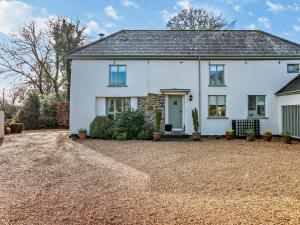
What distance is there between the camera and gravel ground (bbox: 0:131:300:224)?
4.75 meters

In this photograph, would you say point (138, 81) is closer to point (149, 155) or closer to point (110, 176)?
point (149, 155)

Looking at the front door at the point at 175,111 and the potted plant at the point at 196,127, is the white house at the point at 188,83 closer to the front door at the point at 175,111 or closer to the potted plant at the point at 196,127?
the front door at the point at 175,111

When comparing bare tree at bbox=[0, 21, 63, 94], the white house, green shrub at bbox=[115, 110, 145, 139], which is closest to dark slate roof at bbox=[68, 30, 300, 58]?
the white house

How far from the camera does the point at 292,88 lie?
54.3ft

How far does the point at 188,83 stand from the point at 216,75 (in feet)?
6.56

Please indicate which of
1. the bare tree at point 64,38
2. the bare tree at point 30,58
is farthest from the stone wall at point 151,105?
the bare tree at point 30,58

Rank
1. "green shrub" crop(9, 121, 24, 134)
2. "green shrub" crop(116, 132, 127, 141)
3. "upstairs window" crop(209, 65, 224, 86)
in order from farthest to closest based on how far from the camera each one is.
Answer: "green shrub" crop(9, 121, 24, 134) → "upstairs window" crop(209, 65, 224, 86) → "green shrub" crop(116, 132, 127, 141)

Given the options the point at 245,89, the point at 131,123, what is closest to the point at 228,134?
the point at 245,89

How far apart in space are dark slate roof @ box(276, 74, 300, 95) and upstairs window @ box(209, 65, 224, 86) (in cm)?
374

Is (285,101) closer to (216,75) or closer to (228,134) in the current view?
(228,134)

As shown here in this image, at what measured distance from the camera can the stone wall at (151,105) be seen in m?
18.1

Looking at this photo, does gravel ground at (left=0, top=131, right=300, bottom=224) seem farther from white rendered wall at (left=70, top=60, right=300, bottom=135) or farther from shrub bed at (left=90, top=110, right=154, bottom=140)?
white rendered wall at (left=70, top=60, right=300, bottom=135)

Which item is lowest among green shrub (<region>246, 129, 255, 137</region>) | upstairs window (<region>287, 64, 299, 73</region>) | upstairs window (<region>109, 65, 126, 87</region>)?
green shrub (<region>246, 129, 255, 137</region>)

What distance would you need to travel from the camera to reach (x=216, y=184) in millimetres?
6828
